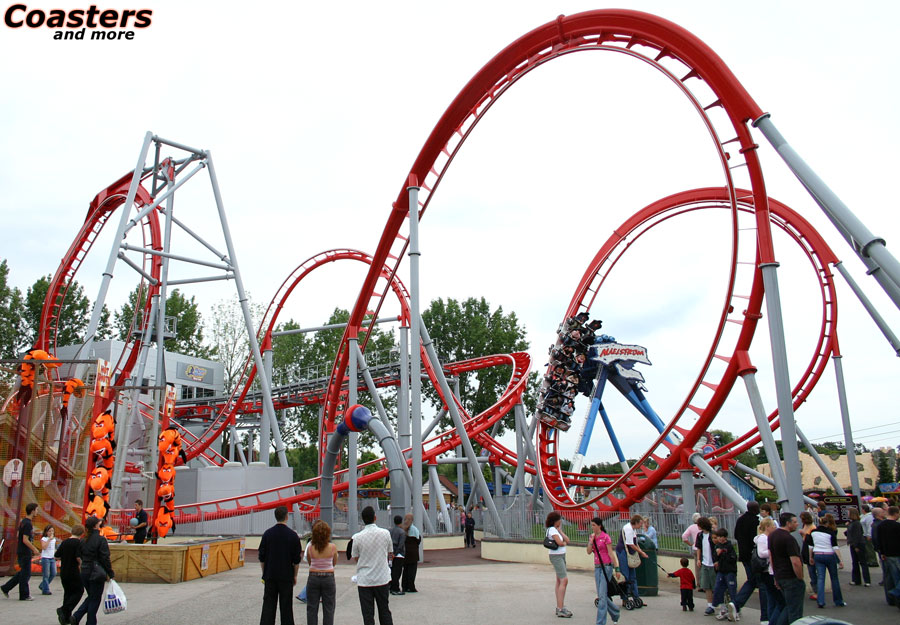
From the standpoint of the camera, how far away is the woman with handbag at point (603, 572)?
7.26 meters

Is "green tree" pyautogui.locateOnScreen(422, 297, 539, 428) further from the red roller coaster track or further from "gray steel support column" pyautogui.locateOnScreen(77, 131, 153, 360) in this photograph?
"gray steel support column" pyautogui.locateOnScreen(77, 131, 153, 360)

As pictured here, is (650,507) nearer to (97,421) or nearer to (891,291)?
(891,291)

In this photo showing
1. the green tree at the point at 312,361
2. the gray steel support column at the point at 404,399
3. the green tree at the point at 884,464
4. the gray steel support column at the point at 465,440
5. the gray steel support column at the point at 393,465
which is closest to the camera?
the gray steel support column at the point at 393,465

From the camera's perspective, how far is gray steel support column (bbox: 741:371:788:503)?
9531 millimetres

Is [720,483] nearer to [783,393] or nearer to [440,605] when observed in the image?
[783,393]

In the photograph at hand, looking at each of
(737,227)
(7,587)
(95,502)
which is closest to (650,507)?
(737,227)

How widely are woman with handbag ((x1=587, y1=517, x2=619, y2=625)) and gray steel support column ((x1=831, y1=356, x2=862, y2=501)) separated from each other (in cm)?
933

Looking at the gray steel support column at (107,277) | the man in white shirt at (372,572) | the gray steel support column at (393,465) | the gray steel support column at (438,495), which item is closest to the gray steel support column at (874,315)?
the gray steel support column at (393,465)

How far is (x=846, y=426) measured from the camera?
1520 cm

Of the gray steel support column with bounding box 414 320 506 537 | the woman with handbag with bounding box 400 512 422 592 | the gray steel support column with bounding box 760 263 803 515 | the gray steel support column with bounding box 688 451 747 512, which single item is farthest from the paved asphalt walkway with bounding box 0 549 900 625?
the gray steel support column with bounding box 414 320 506 537

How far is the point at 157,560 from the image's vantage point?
10734 millimetres

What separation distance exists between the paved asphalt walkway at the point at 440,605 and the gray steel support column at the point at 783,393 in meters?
1.48

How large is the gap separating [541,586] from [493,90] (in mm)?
9423

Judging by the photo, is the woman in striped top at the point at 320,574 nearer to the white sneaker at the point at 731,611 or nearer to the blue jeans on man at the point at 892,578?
the white sneaker at the point at 731,611
